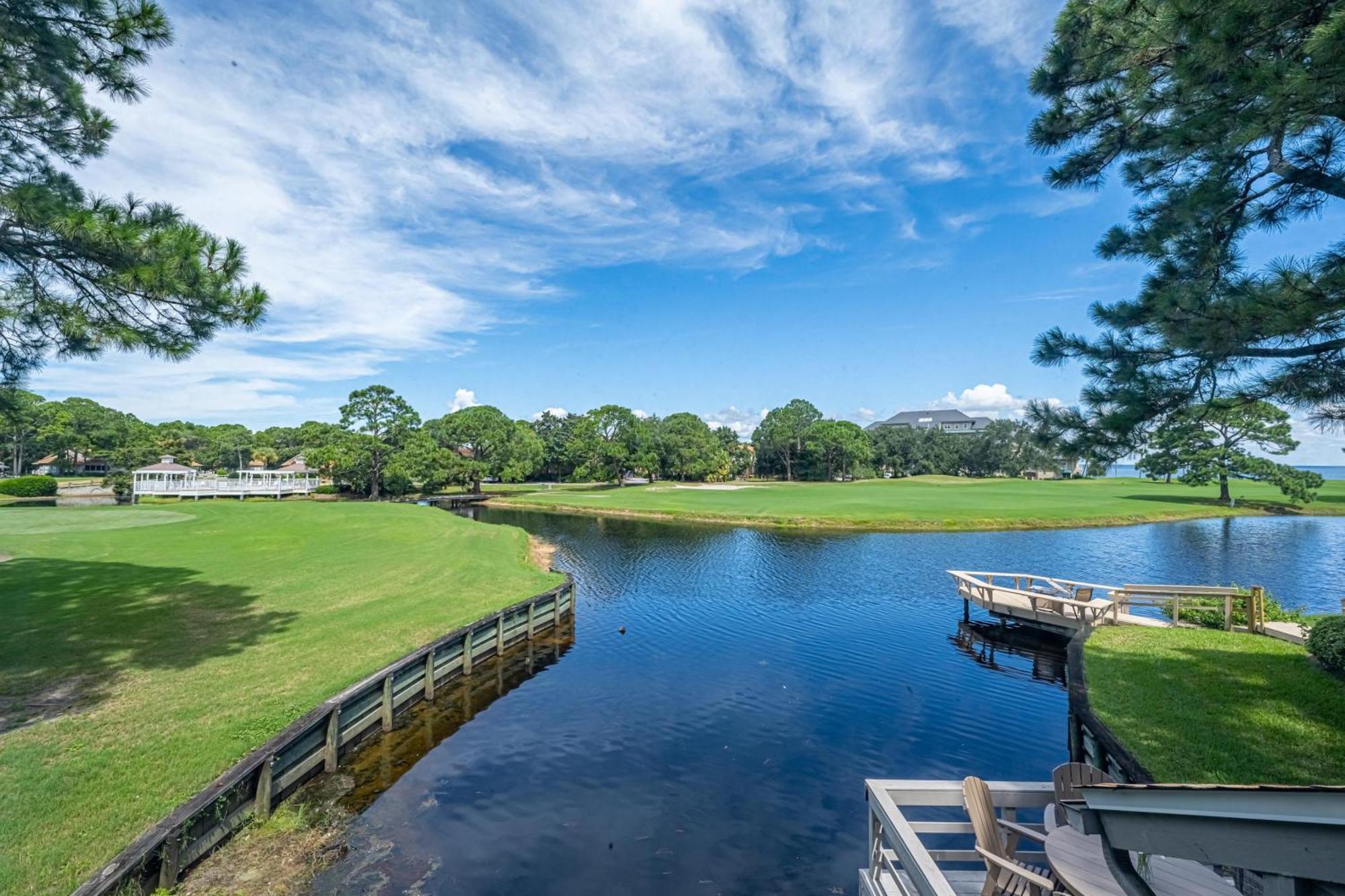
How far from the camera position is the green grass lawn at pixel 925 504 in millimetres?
45031

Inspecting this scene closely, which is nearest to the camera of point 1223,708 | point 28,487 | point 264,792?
point 264,792

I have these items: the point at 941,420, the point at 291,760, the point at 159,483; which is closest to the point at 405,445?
the point at 159,483

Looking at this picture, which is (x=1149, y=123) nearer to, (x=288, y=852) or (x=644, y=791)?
(x=644, y=791)

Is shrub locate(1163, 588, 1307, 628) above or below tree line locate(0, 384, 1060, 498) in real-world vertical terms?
below

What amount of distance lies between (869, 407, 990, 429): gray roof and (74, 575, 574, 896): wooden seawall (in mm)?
166459

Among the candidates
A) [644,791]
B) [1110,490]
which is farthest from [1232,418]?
[1110,490]

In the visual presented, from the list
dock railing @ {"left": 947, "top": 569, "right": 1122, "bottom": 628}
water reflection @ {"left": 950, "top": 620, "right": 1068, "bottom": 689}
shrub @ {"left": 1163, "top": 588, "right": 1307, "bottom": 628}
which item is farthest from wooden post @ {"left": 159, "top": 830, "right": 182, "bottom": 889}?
shrub @ {"left": 1163, "top": 588, "right": 1307, "bottom": 628}

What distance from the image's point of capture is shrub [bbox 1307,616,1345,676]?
413 inches

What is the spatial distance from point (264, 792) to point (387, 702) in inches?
128

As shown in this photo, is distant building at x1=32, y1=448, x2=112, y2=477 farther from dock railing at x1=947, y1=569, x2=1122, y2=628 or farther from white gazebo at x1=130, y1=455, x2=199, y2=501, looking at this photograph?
dock railing at x1=947, y1=569, x2=1122, y2=628

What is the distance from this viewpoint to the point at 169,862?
646cm

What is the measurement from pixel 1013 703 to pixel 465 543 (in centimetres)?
2362

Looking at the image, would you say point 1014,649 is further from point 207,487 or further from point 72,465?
point 72,465

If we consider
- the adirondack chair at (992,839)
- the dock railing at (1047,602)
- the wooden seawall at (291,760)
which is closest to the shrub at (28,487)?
the wooden seawall at (291,760)
